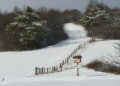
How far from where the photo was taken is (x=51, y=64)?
112 feet

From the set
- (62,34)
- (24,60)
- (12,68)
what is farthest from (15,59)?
(62,34)

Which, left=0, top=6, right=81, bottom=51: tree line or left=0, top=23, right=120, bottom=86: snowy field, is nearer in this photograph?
left=0, top=23, right=120, bottom=86: snowy field

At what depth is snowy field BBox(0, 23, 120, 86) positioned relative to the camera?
8.81 m

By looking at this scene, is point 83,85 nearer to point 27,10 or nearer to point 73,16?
point 27,10

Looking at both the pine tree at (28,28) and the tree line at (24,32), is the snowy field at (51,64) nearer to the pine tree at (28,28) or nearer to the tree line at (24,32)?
the pine tree at (28,28)

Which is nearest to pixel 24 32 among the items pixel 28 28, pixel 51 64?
pixel 28 28

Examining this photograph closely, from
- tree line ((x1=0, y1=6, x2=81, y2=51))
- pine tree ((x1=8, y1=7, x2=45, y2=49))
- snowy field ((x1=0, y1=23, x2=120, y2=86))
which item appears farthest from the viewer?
tree line ((x1=0, y1=6, x2=81, y2=51))

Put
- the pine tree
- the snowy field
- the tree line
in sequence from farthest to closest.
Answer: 1. the tree line
2. the pine tree
3. the snowy field

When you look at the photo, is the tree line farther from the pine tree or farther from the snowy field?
the snowy field

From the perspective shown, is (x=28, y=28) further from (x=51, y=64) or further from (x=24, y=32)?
(x=51, y=64)

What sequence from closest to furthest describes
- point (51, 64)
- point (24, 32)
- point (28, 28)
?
point (51, 64) → point (28, 28) → point (24, 32)

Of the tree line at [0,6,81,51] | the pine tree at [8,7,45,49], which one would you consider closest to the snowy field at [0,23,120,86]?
the pine tree at [8,7,45,49]

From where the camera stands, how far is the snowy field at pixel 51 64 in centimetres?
881

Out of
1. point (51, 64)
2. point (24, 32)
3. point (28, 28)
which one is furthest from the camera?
point (24, 32)
